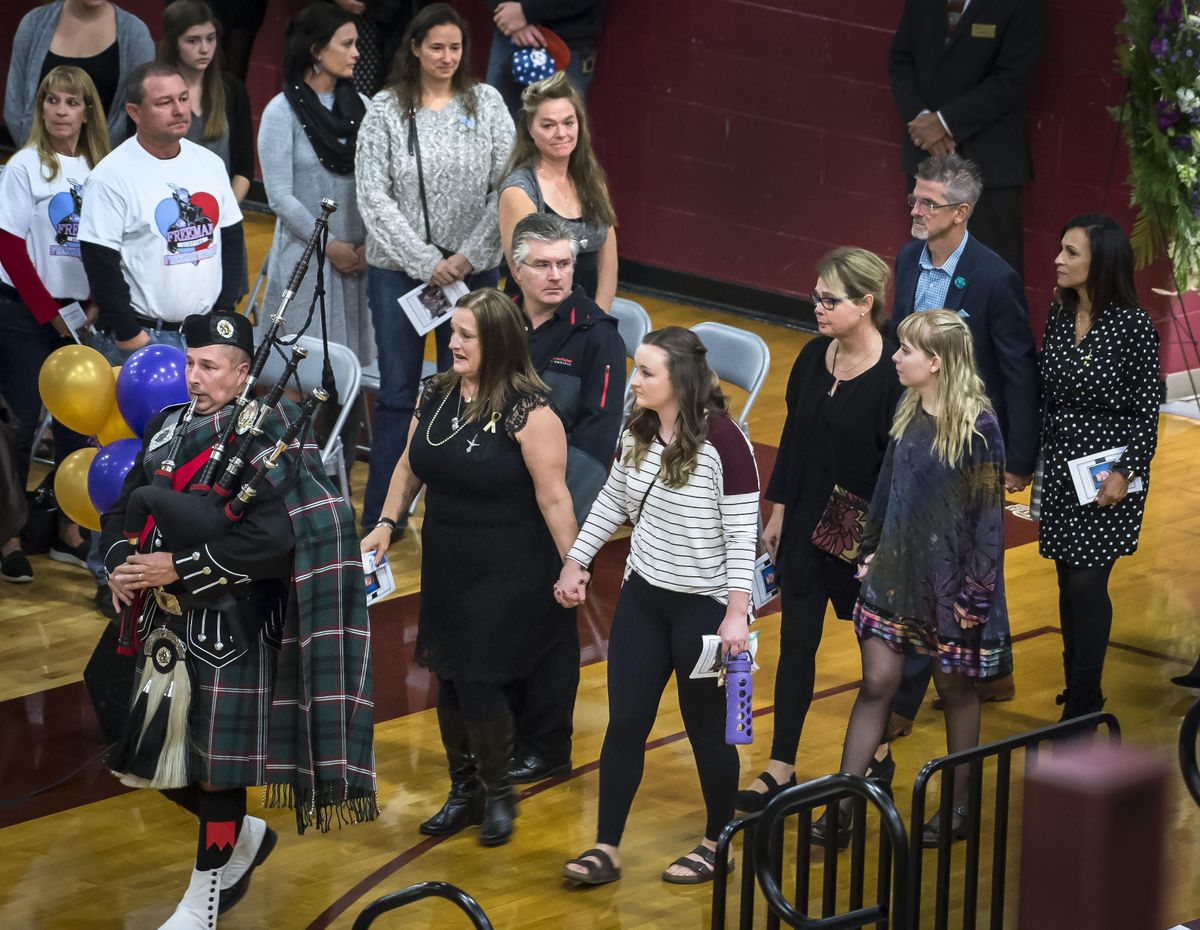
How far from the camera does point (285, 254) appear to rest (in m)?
8.05

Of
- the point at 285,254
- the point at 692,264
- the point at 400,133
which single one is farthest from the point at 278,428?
the point at 692,264

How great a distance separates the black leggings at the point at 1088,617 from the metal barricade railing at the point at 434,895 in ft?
10.5

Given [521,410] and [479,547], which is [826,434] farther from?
[479,547]

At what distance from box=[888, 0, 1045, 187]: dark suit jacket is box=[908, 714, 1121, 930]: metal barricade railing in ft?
18.3

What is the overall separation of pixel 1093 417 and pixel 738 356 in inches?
80.3

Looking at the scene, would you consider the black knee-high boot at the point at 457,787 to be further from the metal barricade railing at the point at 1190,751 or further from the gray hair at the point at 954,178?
the gray hair at the point at 954,178

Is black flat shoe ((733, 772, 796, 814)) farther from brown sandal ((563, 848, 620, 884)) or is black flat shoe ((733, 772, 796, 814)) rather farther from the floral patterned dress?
the floral patterned dress

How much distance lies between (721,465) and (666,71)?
6.94 metres

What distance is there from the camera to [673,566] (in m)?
4.68

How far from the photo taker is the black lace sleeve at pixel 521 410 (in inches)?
193

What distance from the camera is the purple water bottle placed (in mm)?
4629

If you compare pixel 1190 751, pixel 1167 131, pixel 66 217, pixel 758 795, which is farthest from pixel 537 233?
pixel 1167 131

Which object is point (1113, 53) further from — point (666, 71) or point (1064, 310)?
point (1064, 310)

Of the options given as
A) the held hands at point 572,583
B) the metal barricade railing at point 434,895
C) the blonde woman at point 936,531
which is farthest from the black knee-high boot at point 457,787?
the metal barricade railing at point 434,895
